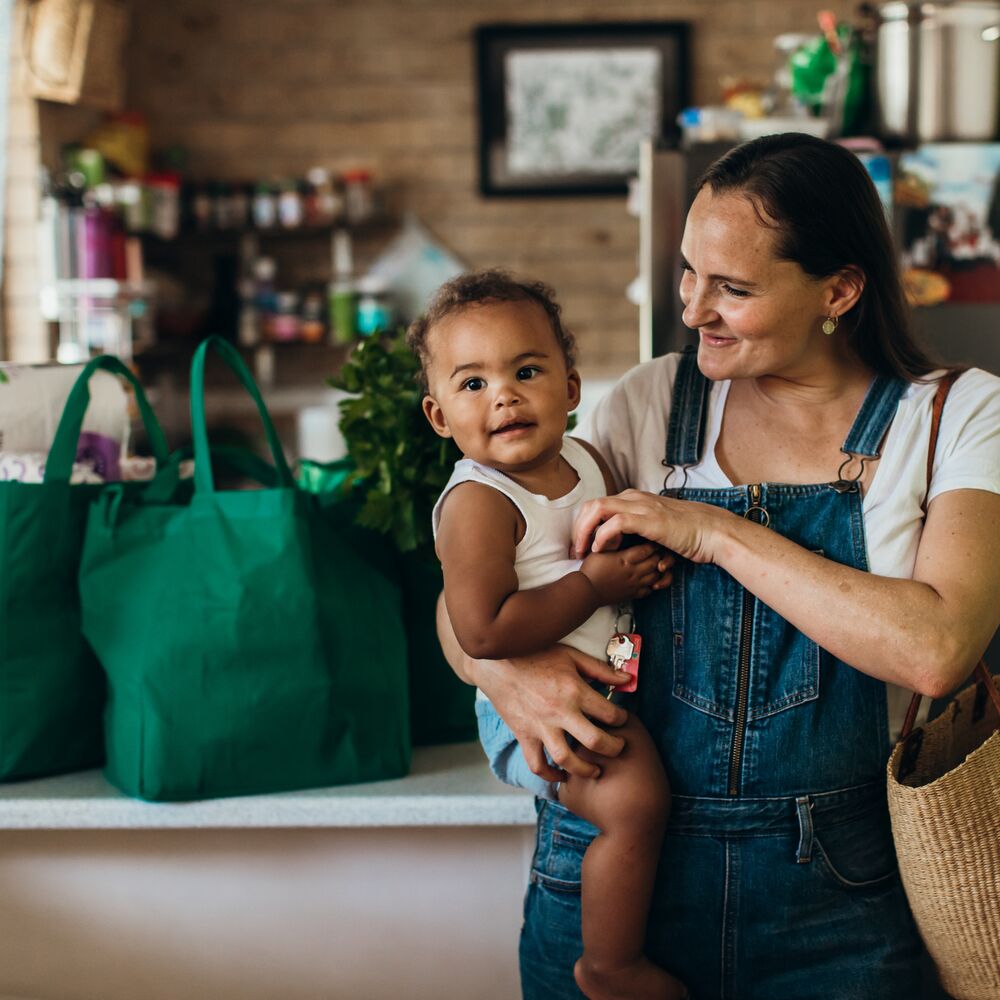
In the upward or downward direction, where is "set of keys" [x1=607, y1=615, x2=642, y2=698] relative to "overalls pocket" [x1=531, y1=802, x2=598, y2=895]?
upward

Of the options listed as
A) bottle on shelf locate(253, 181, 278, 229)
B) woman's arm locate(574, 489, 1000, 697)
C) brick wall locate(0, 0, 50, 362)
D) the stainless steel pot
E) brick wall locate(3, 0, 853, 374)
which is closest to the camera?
woman's arm locate(574, 489, 1000, 697)

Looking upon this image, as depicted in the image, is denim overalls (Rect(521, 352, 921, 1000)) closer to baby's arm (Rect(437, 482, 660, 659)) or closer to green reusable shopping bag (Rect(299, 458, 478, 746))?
baby's arm (Rect(437, 482, 660, 659))

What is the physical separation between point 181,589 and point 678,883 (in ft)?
2.31

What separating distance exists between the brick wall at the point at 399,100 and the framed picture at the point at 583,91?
9 centimetres

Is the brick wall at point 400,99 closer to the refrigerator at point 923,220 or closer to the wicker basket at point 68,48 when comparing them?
the wicker basket at point 68,48

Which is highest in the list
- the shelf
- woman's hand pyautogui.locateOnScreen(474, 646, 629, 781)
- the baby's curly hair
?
the shelf

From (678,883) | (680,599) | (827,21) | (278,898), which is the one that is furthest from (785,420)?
(827,21)

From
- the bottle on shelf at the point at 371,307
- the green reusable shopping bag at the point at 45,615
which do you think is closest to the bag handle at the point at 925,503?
the green reusable shopping bag at the point at 45,615

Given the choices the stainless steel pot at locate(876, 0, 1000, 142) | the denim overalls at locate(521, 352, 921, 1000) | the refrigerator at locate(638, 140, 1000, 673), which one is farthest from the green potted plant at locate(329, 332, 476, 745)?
the stainless steel pot at locate(876, 0, 1000, 142)

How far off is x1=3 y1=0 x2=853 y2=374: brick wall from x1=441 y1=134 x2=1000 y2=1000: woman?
4.58 metres

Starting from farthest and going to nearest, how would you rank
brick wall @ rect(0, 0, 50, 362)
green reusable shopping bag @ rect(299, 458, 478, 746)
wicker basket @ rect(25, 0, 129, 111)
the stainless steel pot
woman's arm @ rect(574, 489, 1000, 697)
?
brick wall @ rect(0, 0, 50, 362) < wicker basket @ rect(25, 0, 129, 111) < the stainless steel pot < green reusable shopping bag @ rect(299, 458, 478, 746) < woman's arm @ rect(574, 489, 1000, 697)

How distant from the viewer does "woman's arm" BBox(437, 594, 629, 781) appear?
1.26 m

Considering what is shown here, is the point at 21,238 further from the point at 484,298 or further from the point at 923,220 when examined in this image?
the point at 484,298

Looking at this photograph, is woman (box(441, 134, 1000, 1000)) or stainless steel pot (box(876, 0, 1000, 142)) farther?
stainless steel pot (box(876, 0, 1000, 142))
